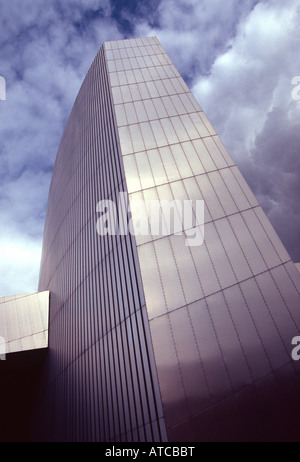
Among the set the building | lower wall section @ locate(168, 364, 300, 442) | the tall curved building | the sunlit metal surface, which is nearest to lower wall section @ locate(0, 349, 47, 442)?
the sunlit metal surface

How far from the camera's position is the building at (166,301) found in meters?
7.01

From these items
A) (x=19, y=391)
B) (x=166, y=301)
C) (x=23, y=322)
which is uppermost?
(x=23, y=322)

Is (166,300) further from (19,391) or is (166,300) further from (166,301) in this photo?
(19,391)

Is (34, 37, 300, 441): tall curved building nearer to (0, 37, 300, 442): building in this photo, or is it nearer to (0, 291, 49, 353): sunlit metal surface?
(0, 37, 300, 442): building

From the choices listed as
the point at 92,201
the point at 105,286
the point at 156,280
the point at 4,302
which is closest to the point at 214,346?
the point at 156,280

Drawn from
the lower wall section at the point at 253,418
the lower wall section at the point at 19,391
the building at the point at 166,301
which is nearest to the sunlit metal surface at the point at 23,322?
the lower wall section at the point at 19,391

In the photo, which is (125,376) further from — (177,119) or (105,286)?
(177,119)

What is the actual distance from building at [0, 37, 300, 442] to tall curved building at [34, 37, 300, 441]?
42 mm

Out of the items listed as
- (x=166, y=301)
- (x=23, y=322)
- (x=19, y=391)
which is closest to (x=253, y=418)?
(x=166, y=301)

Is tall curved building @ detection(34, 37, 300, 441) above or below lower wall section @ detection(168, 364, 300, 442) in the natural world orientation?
above

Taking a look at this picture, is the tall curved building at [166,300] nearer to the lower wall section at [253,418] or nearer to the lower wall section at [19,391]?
the lower wall section at [253,418]

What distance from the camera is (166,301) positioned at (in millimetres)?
8219

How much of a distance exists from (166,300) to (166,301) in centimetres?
3

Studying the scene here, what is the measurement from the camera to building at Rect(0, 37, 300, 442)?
7008 millimetres
